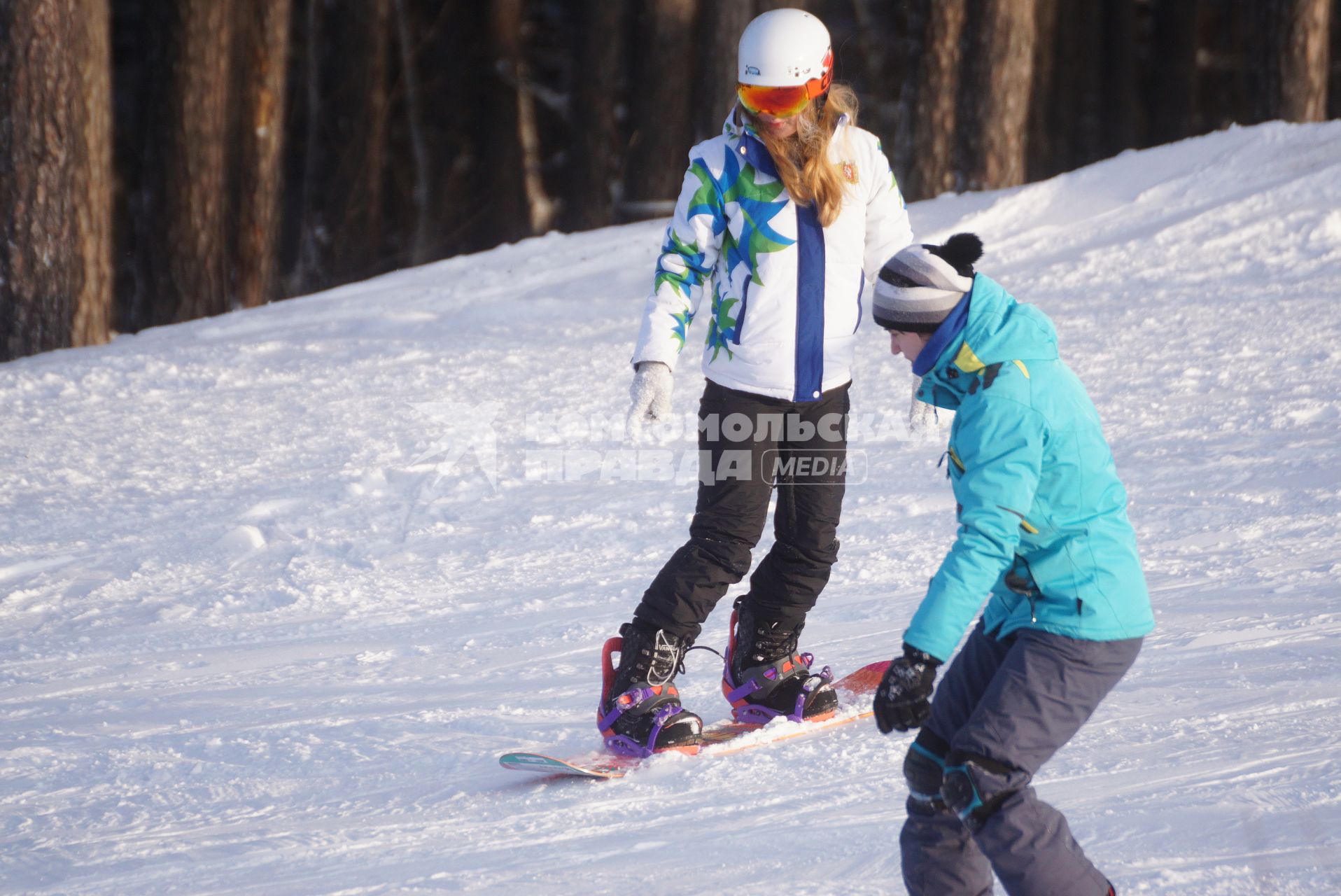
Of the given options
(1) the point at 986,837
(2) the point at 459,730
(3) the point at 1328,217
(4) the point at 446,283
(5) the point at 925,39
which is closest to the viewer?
(1) the point at 986,837

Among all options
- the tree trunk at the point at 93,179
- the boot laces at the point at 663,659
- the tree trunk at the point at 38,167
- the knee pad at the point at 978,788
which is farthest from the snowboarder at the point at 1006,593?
the tree trunk at the point at 93,179

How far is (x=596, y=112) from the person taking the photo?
16.0 meters

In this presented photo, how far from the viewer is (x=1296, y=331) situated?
731 cm

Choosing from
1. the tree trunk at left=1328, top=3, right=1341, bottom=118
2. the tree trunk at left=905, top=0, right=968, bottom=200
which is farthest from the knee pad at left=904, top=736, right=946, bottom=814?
the tree trunk at left=1328, top=3, right=1341, bottom=118

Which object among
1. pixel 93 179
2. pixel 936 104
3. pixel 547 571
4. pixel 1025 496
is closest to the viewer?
pixel 1025 496

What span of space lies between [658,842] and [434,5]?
1944 cm

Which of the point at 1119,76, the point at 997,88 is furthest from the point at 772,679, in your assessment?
the point at 1119,76

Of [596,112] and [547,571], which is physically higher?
[596,112]

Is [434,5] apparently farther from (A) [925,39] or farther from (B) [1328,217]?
(B) [1328,217]

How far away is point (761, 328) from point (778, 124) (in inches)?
21.4

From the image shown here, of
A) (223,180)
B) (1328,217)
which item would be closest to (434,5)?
(223,180)

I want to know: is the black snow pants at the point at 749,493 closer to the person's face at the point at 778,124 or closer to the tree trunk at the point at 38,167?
the person's face at the point at 778,124

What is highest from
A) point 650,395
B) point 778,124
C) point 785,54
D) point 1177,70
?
point 1177,70

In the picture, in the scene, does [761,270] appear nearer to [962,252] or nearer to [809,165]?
[809,165]
